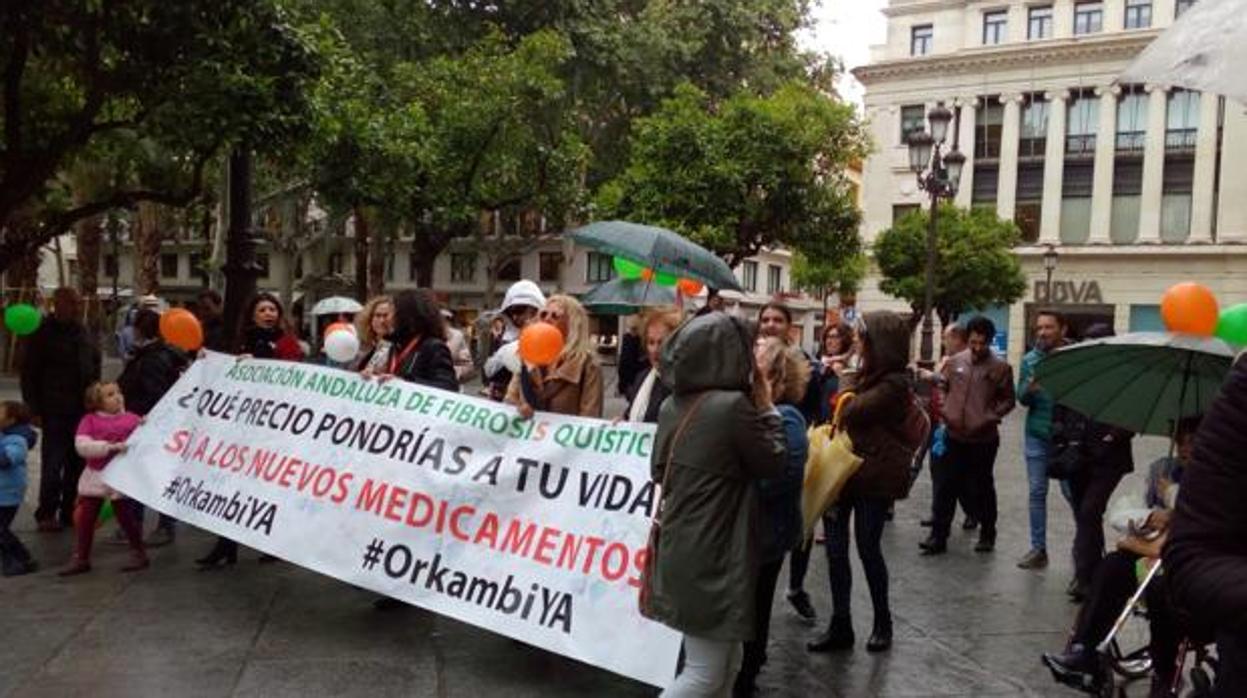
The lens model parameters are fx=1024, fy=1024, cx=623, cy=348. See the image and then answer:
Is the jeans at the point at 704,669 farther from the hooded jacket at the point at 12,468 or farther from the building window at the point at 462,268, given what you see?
the building window at the point at 462,268

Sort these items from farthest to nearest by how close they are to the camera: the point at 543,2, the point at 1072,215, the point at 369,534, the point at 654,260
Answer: the point at 1072,215, the point at 543,2, the point at 654,260, the point at 369,534

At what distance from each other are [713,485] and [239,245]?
595cm

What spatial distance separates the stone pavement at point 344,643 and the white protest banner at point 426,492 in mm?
323

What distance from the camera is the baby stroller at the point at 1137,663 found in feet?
11.6

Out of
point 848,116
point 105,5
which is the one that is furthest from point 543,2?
point 105,5

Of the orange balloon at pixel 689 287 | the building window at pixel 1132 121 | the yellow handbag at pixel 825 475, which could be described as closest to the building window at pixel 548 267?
the building window at pixel 1132 121

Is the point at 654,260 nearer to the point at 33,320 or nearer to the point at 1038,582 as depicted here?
the point at 1038,582

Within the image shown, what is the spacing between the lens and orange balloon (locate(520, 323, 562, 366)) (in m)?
4.85

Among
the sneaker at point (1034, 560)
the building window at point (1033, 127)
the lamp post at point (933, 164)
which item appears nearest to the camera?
the sneaker at point (1034, 560)

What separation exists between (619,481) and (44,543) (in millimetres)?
4567

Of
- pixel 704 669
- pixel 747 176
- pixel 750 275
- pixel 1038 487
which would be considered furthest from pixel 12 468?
pixel 750 275

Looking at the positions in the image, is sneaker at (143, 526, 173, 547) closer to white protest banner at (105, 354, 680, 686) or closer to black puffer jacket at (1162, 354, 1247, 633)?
white protest banner at (105, 354, 680, 686)

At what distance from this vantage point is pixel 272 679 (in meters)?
4.41

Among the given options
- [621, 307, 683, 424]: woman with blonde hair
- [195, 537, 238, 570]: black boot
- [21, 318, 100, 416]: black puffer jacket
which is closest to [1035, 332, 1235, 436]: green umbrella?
[621, 307, 683, 424]: woman with blonde hair
